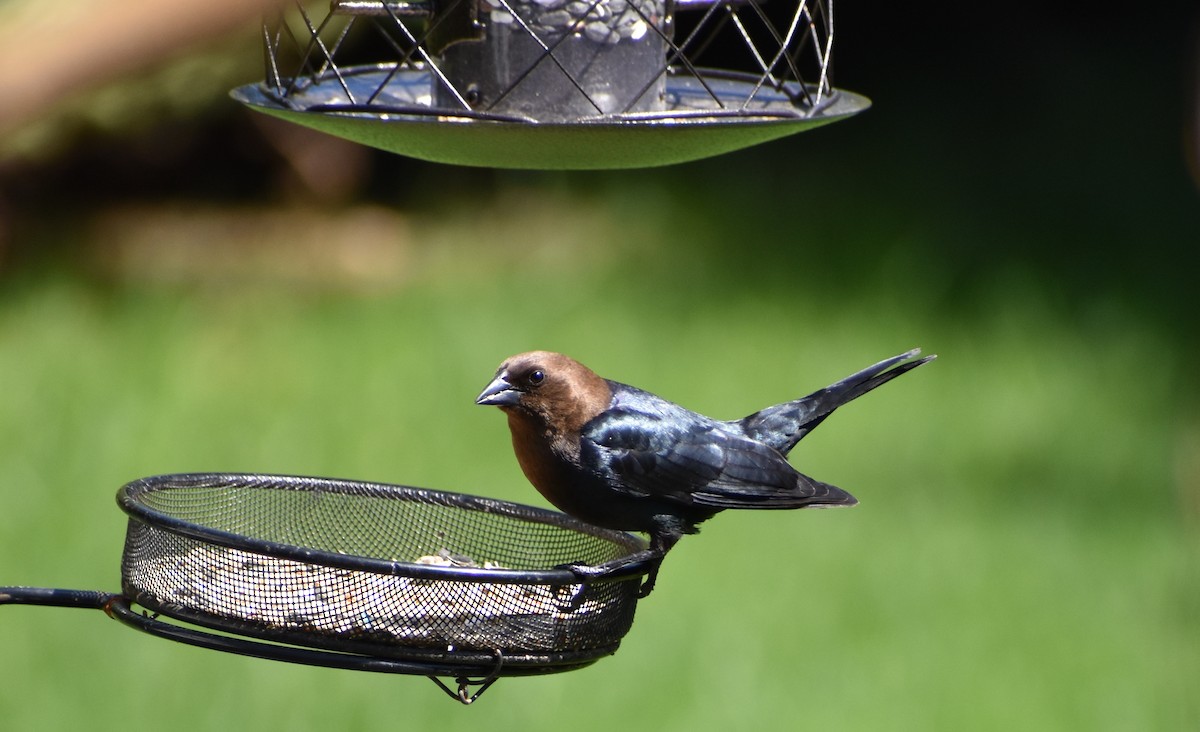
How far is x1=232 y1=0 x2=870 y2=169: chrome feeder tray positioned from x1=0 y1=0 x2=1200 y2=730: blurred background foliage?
2.62m

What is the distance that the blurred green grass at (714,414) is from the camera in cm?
567

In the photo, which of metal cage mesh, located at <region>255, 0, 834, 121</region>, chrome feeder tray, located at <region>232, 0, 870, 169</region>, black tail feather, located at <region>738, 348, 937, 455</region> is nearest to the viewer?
chrome feeder tray, located at <region>232, 0, 870, 169</region>

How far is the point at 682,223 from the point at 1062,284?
2.19 meters

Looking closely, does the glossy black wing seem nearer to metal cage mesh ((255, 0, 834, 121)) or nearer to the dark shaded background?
metal cage mesh ((255, 0, 834, 121))

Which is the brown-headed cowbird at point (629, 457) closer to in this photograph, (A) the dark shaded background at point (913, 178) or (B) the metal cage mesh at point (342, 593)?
(B) the metal cage mesh at point (342, 593)

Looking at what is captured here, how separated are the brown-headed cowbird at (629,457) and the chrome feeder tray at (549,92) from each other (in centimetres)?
58

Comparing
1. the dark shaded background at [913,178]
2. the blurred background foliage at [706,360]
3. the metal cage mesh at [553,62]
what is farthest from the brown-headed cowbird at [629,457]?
the dark shaded background at [913,178]

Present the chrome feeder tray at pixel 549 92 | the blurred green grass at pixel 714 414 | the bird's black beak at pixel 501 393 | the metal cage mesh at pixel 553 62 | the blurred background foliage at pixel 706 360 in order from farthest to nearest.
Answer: the blurred background foliage at pixel 706 360, the blurred green grass at pixel 714 414, the bird's black beak at pixel 501 393, the metal cage mesh at pixel 553 62, the chrome feeder tray at pixel 549 92

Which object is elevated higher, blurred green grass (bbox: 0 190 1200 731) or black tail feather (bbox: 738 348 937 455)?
black tail feather (bbox: 738 348 937 455)

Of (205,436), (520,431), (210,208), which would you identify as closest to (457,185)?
(210,208)

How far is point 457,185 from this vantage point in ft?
33.4

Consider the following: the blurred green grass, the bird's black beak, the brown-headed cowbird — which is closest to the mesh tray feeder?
the brown-headed cowbird

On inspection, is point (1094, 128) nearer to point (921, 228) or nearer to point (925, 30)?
point (925, 30)

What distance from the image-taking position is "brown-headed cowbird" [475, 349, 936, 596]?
11.9 ft
